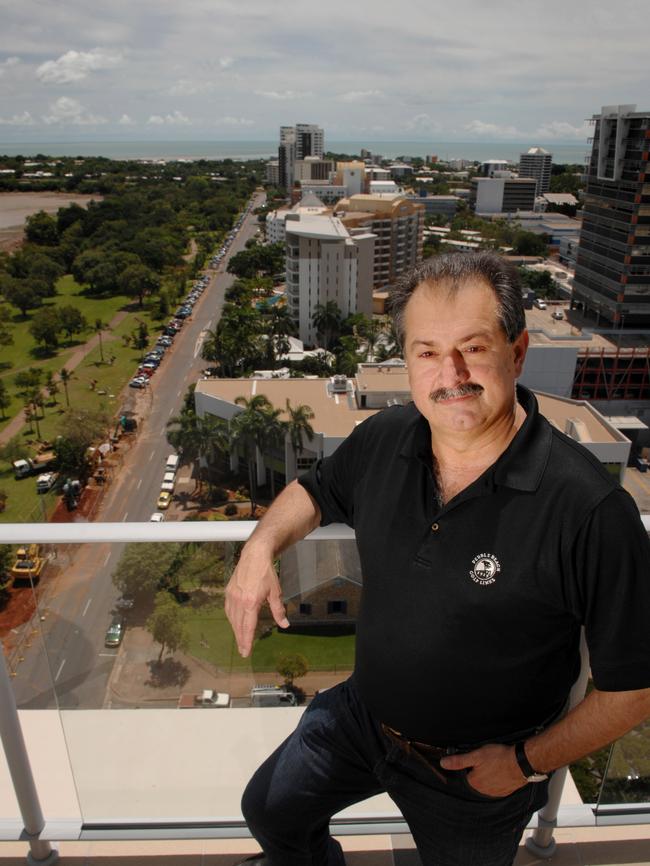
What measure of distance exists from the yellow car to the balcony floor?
12.6 m

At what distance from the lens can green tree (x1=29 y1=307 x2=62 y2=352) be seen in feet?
75.1

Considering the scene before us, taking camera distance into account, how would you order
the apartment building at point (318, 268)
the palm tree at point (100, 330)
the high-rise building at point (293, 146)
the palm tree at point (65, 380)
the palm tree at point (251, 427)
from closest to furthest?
the palm tree at point (251, 427) < the palm tree at point (65, 380) < the palm tree at point (100, 330) < the apartment building at point (318, 268) < the high-rise building at point (293, 146)

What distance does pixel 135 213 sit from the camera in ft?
147

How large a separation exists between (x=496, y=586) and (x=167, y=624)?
683 mm

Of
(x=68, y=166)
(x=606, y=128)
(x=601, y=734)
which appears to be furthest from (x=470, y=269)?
(x=68, y=166)

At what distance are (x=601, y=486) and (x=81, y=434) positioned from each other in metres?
15.9

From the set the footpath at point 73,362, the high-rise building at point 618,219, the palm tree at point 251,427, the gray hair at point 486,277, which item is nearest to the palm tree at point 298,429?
the palm tree at point 251,427

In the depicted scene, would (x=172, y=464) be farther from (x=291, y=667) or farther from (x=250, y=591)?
(x=250, y=591)

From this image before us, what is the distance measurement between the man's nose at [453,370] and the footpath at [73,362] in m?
17.2

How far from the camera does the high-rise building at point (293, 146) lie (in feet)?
212

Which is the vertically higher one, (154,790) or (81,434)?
(154,790)

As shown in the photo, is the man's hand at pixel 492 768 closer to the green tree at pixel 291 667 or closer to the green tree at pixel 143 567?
the green tree at pixel 291 667

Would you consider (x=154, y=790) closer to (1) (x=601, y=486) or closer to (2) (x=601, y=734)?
(2) (x=601, y=734)

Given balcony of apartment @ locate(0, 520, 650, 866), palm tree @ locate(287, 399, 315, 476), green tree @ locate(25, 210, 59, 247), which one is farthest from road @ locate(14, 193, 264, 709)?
green tree @ locate(25, 210, 59, 247)
